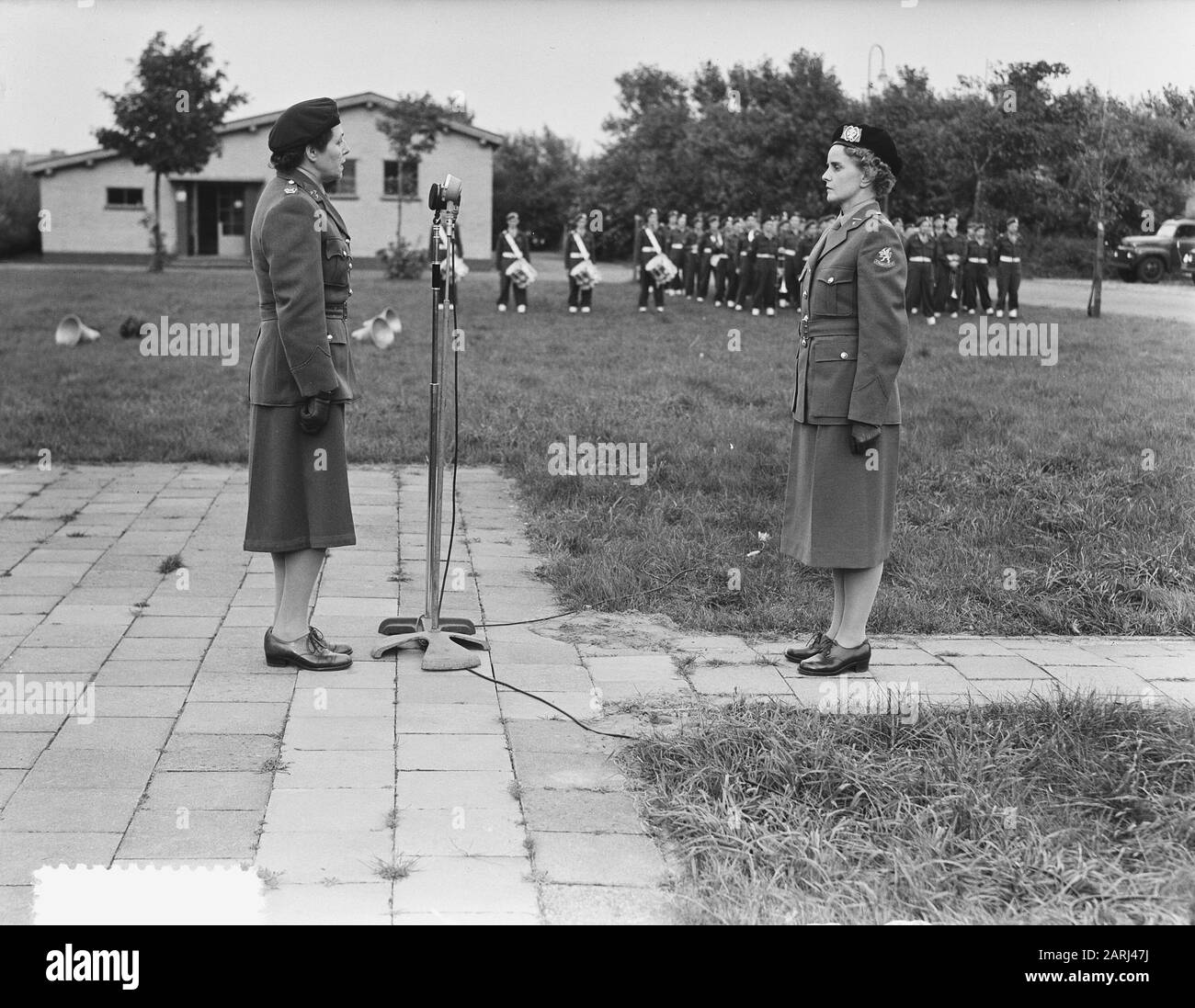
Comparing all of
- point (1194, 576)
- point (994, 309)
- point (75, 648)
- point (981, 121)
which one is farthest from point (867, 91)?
point (75, 648)

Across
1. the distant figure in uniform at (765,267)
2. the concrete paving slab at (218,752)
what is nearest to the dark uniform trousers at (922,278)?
the distant figure in uniform at (765,267)

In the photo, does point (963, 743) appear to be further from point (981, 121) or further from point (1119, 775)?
point (981, 121)

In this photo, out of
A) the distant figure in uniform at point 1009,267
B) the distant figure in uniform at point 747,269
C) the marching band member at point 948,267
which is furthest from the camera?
the distant figure in uniform at point 747,269

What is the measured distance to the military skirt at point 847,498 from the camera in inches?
218

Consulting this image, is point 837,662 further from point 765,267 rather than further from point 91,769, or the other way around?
point 765,267

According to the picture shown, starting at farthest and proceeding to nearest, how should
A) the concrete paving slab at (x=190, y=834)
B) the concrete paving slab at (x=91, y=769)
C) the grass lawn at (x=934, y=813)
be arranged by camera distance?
1. the concrete paving slab at (x=91, y=769)
2. the concrete paving slab at (x=190, y=834)
3. the grass lawn at (x=934, y=813)

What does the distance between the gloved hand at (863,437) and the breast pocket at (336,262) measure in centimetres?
201

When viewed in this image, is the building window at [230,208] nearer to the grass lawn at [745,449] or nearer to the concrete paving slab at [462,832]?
the grass lawn at [745,449]

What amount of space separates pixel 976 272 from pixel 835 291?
821 inches

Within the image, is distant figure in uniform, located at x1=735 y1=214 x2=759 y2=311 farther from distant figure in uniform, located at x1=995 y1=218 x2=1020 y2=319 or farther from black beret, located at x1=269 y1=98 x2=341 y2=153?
black beret, located at x1=269 y1=98 x2=341 y2=153

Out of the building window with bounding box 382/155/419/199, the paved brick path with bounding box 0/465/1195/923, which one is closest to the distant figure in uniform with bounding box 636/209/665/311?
the paved brick path with bounding box 0/465/1195/923

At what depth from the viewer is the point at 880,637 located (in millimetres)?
6262

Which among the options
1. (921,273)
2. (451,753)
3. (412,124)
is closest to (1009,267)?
(921,273)

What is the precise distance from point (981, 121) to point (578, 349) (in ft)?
45.7
